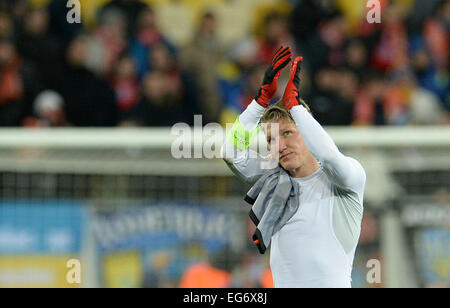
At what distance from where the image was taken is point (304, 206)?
3906 millimetres

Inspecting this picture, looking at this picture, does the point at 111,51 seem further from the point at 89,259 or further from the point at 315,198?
the point at 315,198

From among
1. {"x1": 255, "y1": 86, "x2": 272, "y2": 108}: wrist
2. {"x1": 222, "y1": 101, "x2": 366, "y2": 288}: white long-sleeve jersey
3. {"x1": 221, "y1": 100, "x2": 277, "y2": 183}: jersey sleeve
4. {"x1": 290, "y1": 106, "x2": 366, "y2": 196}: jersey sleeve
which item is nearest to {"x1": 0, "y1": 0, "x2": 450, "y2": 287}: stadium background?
{"x1": 221, "y1": 100, "x2": 277, "y2": 183}: jersey sleeve

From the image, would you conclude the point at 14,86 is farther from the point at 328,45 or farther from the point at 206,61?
the point at 328,45

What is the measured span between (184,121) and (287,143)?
437 cm

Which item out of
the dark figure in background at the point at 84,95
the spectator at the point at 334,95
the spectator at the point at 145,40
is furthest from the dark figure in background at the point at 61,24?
the spectator at the point at 334,95

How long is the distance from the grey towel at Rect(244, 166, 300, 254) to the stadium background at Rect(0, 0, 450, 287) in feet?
8.36

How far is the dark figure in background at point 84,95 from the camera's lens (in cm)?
823

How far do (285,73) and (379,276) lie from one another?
2416 mm

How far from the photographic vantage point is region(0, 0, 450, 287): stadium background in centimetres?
657

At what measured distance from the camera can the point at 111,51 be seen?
920 cm

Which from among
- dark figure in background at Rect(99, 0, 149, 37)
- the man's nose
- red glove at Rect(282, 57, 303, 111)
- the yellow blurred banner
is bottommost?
the yellow blurred banner

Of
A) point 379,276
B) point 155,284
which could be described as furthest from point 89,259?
point 379,276

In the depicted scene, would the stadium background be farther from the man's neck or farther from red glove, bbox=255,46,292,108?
red glove, bbox=255,46,292,108

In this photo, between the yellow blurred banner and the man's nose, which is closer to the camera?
the man's nose
